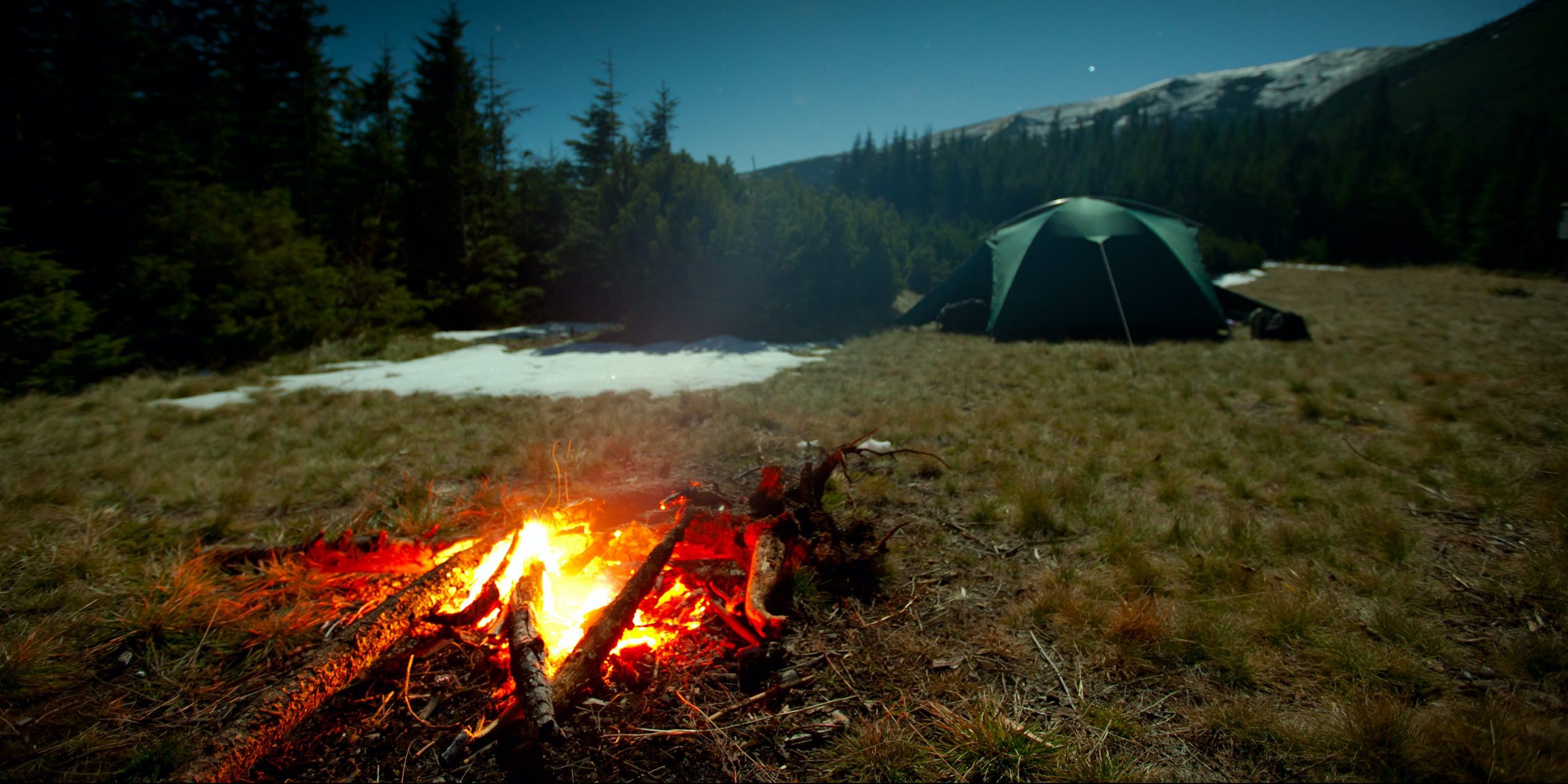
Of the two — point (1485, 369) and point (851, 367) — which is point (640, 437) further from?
point (1485, 369)

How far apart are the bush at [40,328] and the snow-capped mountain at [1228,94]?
119 m

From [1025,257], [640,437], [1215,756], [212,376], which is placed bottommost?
[1215,756]

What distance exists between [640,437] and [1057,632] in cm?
310

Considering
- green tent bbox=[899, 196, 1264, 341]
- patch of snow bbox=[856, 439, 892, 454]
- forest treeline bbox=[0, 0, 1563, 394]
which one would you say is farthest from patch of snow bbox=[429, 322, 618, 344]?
patch of snow bbox=[856, 439, 892, 454]

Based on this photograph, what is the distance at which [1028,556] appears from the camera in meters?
2.55

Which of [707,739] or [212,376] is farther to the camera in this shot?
[212,376]

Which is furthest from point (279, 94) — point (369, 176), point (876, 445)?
point (876, 445)

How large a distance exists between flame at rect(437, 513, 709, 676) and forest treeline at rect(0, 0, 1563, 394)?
7030 mm

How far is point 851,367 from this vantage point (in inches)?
282

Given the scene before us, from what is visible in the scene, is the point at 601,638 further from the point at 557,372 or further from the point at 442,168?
the point at 442,168

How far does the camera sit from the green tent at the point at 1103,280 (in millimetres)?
8359

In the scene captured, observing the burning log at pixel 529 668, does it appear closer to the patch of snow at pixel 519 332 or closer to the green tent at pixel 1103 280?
the green tent at pixel 1103 280

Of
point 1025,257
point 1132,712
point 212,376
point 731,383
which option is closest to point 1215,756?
point 1132,712

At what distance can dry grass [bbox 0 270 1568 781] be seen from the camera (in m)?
1.50
